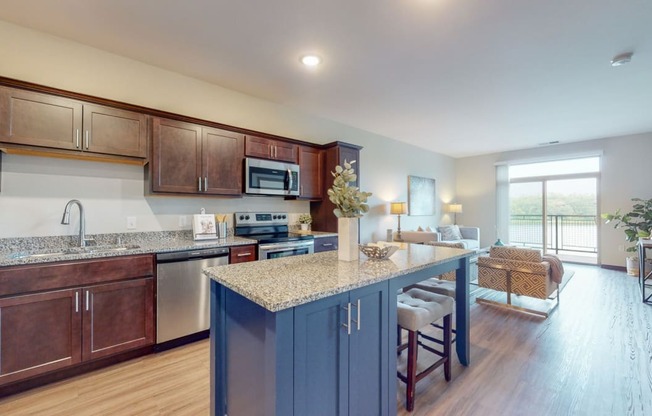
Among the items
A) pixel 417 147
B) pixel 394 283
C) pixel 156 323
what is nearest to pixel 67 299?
pixel 156 323

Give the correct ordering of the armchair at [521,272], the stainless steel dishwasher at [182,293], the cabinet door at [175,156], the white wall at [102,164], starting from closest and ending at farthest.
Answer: the white wall at [102,164]
the stainless steel dishwasher at [182,293]
the cabinet door at [175,156]
the armchair at [521,272]

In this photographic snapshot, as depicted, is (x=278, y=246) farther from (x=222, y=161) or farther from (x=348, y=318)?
(x=348, y=318)

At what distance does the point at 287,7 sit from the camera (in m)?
2.00

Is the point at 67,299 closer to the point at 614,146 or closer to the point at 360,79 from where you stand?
the point at 360,79

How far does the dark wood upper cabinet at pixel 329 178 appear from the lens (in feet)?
12.4

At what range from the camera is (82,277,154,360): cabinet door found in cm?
204

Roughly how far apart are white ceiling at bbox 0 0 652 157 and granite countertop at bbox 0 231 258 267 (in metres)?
1.71

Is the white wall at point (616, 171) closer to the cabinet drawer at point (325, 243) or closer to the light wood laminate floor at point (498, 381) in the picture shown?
the light wood laminate floor at point (498, 381)

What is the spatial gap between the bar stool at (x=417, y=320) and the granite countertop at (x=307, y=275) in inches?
12.5

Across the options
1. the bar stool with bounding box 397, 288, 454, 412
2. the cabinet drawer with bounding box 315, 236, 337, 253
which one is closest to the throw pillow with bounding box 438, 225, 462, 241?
the cabinet drawer with bounding box 315, 236, 337, 253

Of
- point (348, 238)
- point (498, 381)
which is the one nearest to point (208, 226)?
point (348, 238)

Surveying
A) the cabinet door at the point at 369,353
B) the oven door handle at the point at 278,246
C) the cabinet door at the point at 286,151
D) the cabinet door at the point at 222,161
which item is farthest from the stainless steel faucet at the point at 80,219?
the cabinet door at the point at 369,353

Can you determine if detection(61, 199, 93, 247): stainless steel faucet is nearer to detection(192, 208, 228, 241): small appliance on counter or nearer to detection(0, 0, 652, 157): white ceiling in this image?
detection(192, 208, 228, 241): small appliance on counter

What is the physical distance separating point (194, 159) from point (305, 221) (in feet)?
5.39
